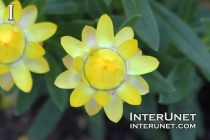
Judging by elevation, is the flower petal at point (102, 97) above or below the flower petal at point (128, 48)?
below

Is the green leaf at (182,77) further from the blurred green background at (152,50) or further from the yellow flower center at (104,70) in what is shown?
the yellow flower center at (104,70)

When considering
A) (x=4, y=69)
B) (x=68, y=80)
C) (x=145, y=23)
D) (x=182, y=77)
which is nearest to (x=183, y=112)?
(x=182, y=77)

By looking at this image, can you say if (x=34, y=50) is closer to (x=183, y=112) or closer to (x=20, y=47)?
(x=20, y=47)

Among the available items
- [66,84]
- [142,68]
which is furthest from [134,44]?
[66,84]

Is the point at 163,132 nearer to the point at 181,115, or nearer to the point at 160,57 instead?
the point at 181,115

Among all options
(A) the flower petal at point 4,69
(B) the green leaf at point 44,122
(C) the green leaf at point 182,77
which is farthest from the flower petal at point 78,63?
(B) the green leaf at point 44,122

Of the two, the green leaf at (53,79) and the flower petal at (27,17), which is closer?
the flower petal at (27,17)
